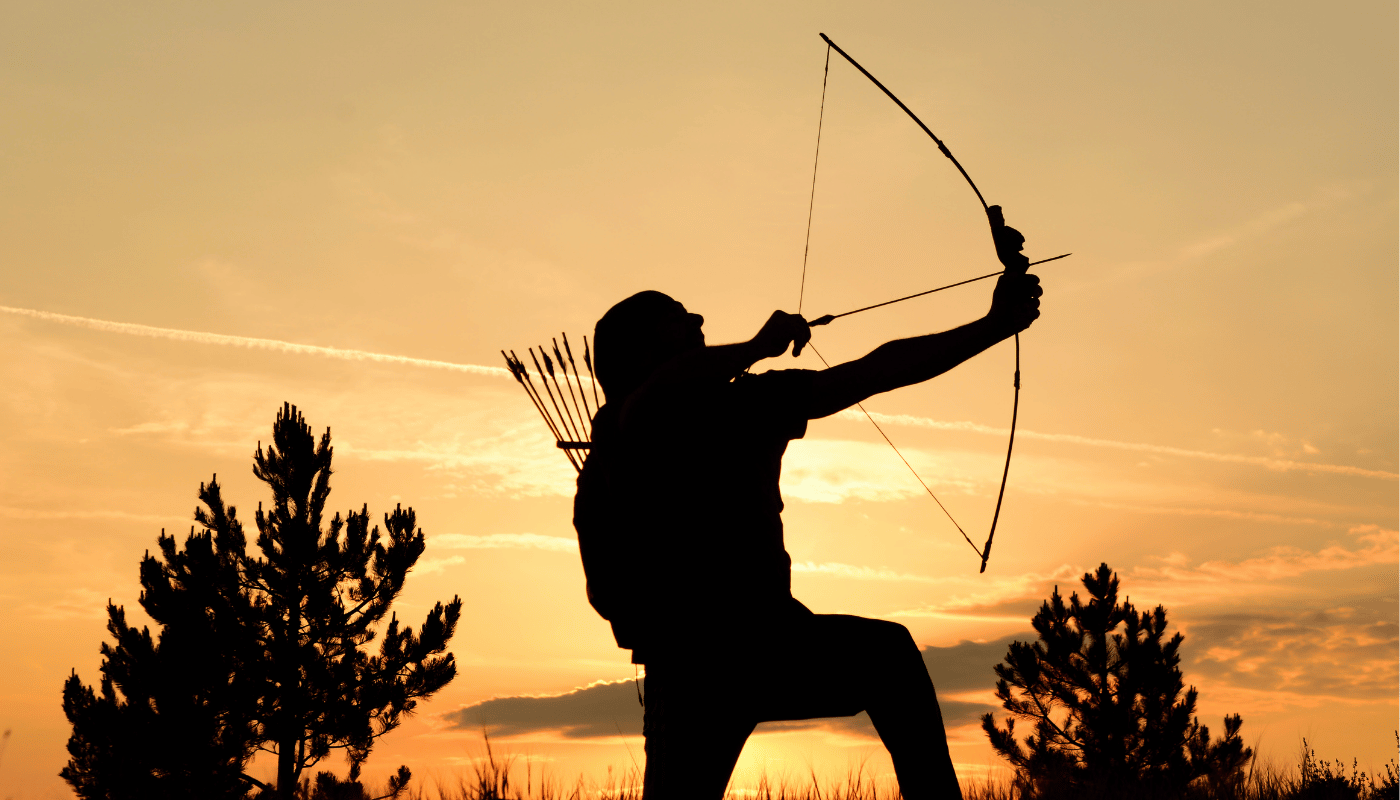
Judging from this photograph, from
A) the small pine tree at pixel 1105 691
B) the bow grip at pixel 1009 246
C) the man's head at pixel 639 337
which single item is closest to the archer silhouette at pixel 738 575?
the man's head at pixel 639 337

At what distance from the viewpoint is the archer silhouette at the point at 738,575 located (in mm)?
2613

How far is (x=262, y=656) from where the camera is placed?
65.7 feet

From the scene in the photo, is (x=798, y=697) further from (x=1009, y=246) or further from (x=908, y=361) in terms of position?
(x=1009, y=246)

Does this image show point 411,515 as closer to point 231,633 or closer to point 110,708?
point 231,633

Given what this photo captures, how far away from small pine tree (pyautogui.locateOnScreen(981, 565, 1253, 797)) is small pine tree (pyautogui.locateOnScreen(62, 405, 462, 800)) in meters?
10.1

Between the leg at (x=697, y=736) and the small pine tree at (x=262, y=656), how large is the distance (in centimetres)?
1695

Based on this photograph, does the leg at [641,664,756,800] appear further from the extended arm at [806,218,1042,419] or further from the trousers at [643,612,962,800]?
the extended arm at [806,218,1042,419]

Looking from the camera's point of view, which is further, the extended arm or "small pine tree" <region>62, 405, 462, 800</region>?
"small pine tree" <region>62, 405, 462, 800</region>

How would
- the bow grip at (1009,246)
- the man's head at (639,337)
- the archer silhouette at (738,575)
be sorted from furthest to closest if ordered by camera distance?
the bow grip at (1009,246) → the man's head at (639,337) → the archer silhouette at (738,575)

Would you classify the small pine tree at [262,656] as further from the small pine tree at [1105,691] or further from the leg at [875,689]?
the leg at [875,689]

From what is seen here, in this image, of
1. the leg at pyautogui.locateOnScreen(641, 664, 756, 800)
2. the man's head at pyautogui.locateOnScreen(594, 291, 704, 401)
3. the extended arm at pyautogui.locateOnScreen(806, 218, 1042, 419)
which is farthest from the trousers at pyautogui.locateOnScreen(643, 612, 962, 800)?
the man's head at pyautogui.locateOnScreen(594, 291, 704, 401)

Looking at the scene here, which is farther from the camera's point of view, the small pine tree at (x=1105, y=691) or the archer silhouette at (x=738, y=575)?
the small pine tree at (x=1105, y=691)

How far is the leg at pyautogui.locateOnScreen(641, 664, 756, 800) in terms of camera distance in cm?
262

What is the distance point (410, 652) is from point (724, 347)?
19.1 m
